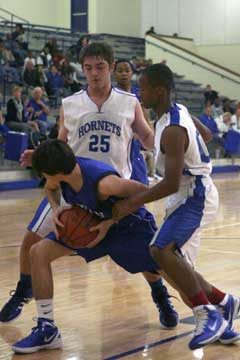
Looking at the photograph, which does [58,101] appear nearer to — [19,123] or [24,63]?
[24,63]

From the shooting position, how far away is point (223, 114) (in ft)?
64.0

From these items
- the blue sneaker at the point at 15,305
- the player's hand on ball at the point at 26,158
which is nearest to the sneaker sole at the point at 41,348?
the blue sneaker at the point at 15,305

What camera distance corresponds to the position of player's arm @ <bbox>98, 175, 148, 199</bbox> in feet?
12.0

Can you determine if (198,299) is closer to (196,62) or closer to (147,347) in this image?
(147,347)

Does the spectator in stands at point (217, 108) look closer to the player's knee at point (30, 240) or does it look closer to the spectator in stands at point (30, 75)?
the spectator in stands at point (30, 75)

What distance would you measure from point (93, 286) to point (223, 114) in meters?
14.7

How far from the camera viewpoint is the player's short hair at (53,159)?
3.58 meters

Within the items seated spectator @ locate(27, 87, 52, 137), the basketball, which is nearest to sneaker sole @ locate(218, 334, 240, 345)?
the basketball

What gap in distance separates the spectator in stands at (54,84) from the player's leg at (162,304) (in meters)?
12.2

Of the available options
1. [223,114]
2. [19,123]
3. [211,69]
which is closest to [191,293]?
[19,123]

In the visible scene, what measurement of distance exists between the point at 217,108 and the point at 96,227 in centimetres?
1703

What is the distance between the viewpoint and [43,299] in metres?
3.85

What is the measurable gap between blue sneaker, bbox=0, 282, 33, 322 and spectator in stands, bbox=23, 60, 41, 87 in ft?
39.1

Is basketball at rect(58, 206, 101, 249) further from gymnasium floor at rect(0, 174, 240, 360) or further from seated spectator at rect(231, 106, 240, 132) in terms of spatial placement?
seated spectator at rect(231, 106, 240, 132)
